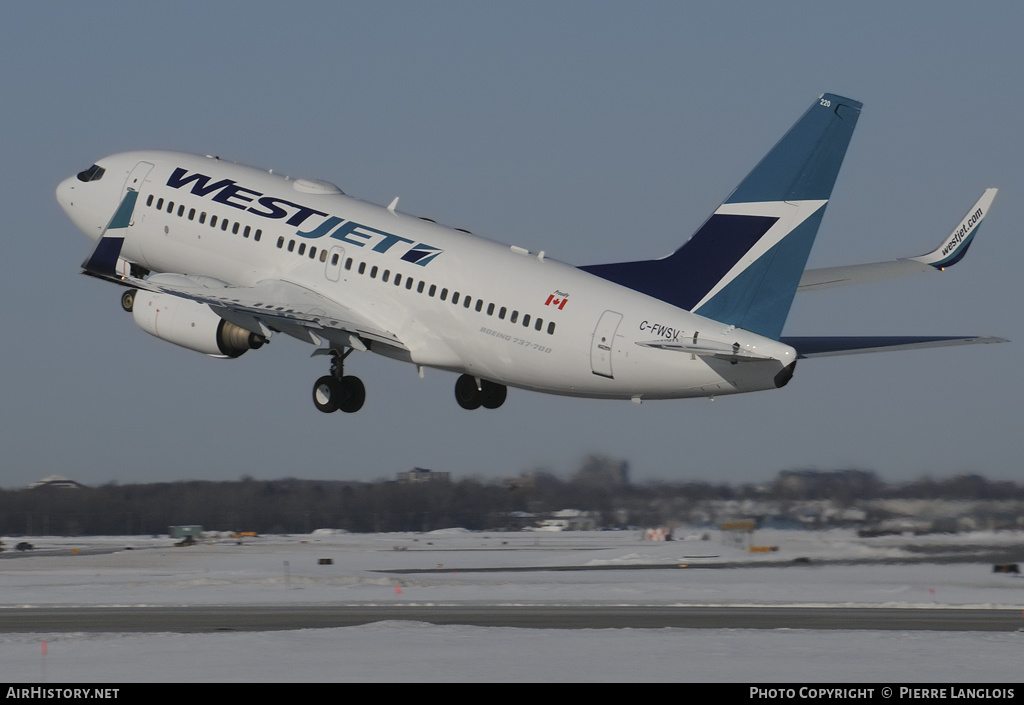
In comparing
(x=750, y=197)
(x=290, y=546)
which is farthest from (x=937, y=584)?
(x=290, y=546)

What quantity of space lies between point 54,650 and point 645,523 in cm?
2920

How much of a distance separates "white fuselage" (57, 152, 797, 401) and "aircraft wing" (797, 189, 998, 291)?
25.9 feet

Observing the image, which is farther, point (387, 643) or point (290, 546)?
point (290, 546)

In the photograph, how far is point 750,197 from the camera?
4003 centimetres

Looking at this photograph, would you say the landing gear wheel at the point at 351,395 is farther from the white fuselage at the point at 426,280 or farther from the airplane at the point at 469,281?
the white fuselage at the point at 426,280

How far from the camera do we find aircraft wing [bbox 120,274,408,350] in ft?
152

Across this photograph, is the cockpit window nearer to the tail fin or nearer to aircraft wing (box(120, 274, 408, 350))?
aircraft wing (box(120, 274, 408, 350))

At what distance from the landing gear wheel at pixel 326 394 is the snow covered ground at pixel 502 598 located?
645 cm

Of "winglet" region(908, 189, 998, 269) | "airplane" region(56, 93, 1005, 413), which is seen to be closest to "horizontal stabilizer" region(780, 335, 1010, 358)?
"airplane" region(56, 93, 1005, 413)

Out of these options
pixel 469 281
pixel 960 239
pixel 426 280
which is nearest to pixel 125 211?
pixel 426 280

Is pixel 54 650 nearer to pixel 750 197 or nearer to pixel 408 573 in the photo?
pixel 750 197

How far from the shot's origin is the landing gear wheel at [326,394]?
158 feet

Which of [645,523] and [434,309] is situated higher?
[434,309]
